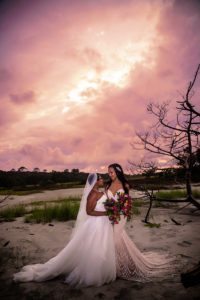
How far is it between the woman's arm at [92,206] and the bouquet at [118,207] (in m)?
0.16

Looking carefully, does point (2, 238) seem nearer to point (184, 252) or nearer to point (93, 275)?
point (93, 275)

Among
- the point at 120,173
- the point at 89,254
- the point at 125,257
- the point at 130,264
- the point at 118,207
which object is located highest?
the point at 120,173

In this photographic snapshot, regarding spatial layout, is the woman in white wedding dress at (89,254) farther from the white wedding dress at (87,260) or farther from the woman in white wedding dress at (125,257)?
the woman in white wedding dress at (125,257)

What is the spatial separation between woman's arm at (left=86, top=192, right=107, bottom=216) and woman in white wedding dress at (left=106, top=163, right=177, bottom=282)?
0.27 metres

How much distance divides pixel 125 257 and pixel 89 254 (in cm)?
78

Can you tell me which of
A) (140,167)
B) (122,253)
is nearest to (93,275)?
(122,253)

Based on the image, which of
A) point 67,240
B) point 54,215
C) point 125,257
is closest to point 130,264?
point 125,257

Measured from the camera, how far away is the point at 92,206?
14.6 feet

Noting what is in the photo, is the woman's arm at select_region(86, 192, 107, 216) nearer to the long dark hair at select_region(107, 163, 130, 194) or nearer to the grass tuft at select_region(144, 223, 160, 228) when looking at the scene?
the long dark hair at select_region(107, 163, 130, 194)

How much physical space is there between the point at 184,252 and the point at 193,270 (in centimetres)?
250

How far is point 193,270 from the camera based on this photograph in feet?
12.3

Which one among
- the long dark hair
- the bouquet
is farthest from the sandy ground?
the long dark hair

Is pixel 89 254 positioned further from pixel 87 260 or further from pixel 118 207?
pixel 118 207

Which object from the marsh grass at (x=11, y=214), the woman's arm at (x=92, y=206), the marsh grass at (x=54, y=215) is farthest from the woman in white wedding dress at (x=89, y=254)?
the marsh grass at (x=11, y=214)
